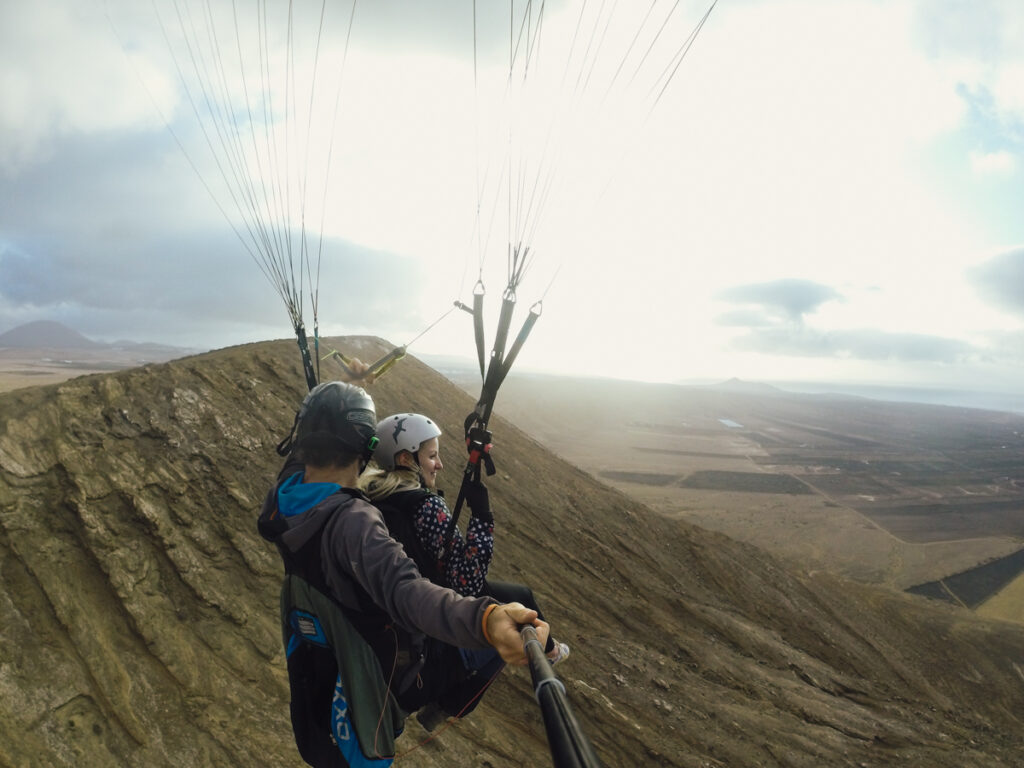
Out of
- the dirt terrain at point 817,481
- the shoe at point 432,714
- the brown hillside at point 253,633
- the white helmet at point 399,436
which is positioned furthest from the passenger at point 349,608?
the dirt terrain at point 817,481

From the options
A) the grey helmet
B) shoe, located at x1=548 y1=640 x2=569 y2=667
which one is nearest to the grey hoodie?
the grey helmet

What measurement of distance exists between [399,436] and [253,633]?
9.24m

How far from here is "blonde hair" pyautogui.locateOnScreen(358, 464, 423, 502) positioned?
322cm

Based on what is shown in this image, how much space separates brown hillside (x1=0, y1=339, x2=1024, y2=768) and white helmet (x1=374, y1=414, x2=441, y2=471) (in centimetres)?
739

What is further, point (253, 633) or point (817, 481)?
point (817, 481)

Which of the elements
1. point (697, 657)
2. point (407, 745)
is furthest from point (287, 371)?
point (697, 657)

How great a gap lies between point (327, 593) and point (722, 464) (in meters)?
104

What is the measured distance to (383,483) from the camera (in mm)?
3293

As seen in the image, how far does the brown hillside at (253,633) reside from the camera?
8516 millimetres

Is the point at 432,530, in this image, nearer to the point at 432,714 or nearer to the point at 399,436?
the point at 399,436

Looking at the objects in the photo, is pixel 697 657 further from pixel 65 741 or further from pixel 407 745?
pixel 65 741

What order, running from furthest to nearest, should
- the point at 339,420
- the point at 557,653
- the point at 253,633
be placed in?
the point at 253,633
the point at 339,420
the point at 557,653

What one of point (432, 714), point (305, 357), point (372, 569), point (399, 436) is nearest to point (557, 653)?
point (372, 569)

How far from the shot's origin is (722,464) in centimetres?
9619
